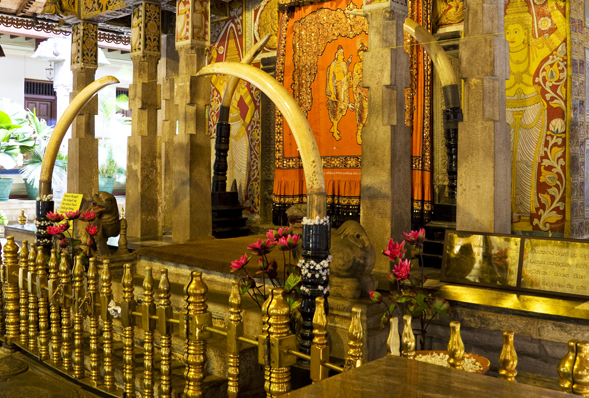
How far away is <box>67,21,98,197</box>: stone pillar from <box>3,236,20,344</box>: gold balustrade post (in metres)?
4.25

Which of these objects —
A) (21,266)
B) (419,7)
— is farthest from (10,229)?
(419,7)

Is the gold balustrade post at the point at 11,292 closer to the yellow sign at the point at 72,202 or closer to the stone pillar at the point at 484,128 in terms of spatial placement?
the yellow sign at the point at 72,202

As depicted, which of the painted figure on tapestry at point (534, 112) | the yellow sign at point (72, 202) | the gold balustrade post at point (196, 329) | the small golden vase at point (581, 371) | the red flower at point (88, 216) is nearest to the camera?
the small golden vase at point (581, 371)

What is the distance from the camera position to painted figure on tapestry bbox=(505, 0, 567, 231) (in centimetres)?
574

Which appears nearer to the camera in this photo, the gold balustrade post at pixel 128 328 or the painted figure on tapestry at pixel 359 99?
the gold balustrade post at pixel 128 328

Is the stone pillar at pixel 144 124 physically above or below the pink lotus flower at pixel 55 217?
above

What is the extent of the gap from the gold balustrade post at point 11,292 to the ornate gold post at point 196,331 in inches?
76.4

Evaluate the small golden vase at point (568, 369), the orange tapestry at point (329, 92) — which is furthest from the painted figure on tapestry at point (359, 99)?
the small golden vase at point (568, 369)

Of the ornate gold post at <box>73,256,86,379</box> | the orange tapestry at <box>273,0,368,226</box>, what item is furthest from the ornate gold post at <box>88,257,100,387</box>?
the orange tapestry at <box>273,0,368,226</box>

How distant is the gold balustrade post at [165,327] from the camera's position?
2738mm

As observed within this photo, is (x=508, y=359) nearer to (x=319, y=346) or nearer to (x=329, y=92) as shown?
(x=319, y=346)

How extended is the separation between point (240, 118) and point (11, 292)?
A: 5.36 metres

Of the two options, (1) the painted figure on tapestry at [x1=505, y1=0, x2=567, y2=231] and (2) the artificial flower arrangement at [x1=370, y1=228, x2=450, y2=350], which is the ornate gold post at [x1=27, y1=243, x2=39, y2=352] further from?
(1) the painted figure on tapestry at [x1=505, y1=0, x2=567, y2=231]

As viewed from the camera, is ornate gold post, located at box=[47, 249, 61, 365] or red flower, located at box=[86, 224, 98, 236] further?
red flower, located at box=[86, 224, 98, 236]
